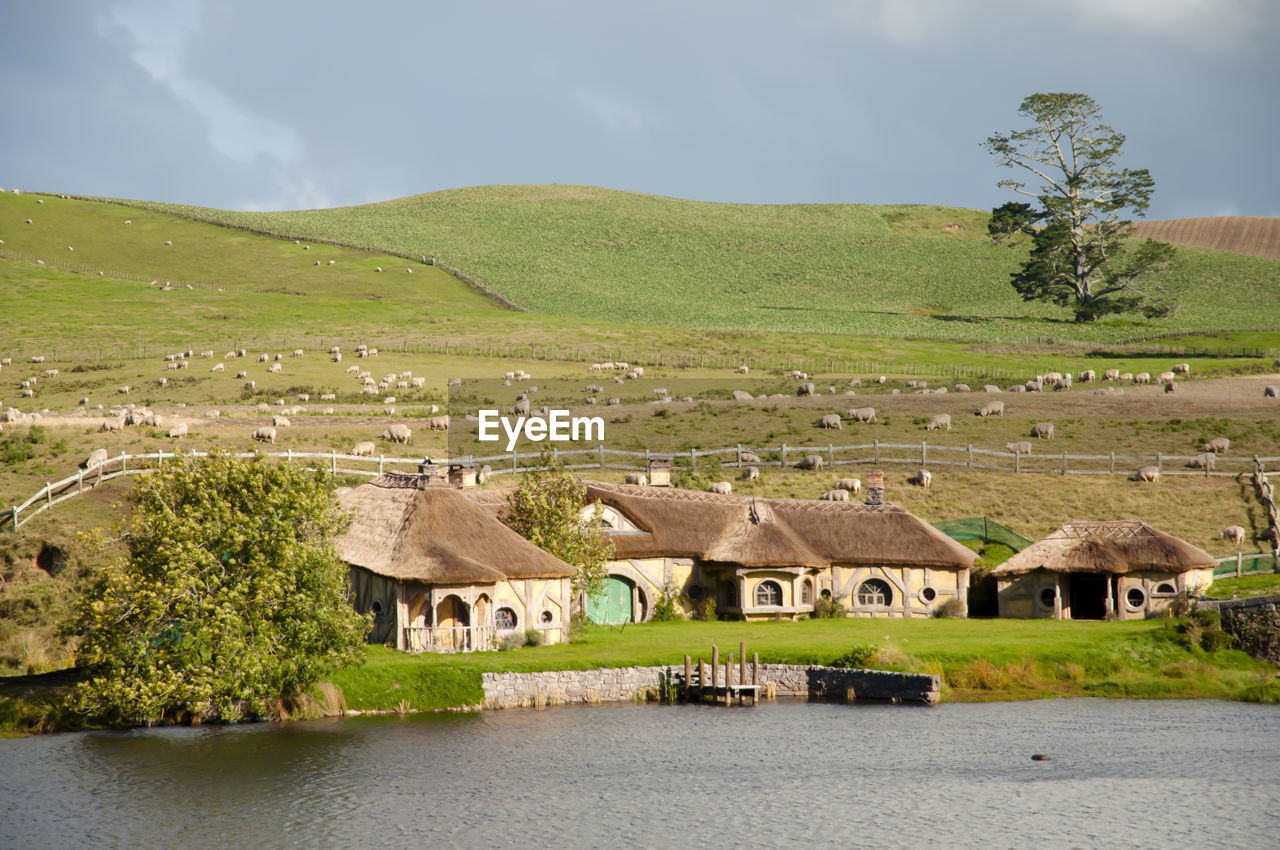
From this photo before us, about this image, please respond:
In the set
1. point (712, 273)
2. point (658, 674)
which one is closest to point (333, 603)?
point (658, 674)

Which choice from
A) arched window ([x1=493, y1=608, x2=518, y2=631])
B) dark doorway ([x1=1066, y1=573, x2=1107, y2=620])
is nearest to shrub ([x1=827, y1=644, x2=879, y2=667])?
arched window ([x1=493, y1=608, x2=518, y2=631])

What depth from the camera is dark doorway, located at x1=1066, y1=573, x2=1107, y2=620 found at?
4540 cm

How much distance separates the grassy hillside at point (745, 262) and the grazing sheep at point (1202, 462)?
155ft

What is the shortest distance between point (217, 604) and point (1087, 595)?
2982 cm

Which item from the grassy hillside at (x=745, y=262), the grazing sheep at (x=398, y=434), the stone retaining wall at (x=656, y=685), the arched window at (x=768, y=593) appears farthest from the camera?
the grassy hillside at (x=745, y=262)

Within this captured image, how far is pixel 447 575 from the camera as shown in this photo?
34906mm

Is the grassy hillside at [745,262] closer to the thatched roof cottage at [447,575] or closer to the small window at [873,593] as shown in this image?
the small window at [873,593]

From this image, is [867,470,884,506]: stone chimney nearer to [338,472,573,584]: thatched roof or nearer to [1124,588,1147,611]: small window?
[1124,588,1147,611]: small window

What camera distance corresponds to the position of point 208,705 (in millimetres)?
29875

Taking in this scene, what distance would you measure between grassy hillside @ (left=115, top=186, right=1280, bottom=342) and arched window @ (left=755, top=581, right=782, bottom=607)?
6613 cm

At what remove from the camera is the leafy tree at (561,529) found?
4038 centimetres

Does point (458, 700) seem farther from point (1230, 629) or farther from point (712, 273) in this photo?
point (712, 273)

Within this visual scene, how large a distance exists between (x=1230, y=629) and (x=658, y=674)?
17.1m

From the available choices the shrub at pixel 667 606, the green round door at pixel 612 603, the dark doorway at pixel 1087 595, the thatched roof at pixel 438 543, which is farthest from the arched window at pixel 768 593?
the dark doorway at pixel 1087 595
